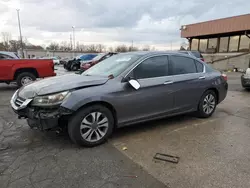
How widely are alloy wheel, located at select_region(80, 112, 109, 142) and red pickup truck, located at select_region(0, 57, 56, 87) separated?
6.15 m

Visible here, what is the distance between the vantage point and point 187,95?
438cm

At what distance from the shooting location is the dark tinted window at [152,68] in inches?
148

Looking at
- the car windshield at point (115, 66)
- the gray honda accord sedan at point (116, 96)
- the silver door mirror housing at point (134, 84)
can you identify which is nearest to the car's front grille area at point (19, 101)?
the gray honda accord sedan at point (116, 96)

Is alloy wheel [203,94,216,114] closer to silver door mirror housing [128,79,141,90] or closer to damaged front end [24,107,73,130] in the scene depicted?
silver door mirror housing [128,79,141,90]

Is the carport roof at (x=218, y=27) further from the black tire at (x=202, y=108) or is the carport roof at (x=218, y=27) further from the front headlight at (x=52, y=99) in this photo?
the front headlight at (x=52, y=99)

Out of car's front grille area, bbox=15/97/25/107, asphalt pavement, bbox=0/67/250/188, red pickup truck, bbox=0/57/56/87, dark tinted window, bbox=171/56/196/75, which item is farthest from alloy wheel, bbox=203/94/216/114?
red pickup truck, bbox=0/57/56/87

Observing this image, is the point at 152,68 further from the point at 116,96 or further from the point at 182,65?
the point at 116,96

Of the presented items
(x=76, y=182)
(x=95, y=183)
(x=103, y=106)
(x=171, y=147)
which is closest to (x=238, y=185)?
(x=171, y=147)

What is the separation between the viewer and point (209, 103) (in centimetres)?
485

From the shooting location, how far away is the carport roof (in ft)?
63.9

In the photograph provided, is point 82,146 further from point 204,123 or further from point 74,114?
point 204,123

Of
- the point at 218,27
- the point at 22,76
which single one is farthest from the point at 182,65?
the point at 218,27

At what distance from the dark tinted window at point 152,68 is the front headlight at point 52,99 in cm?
131

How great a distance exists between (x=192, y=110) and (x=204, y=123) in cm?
38
